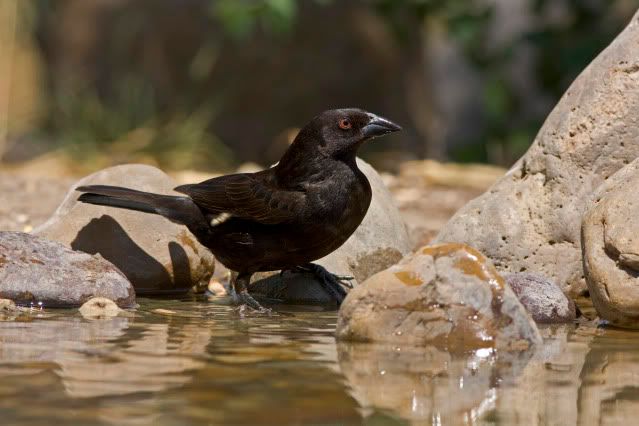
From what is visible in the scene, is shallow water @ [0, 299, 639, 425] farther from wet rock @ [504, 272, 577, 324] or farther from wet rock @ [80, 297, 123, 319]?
wet rock @ [504, 272, 577, 324]

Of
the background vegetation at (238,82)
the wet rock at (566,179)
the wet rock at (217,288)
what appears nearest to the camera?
the wet rock at (566,179)

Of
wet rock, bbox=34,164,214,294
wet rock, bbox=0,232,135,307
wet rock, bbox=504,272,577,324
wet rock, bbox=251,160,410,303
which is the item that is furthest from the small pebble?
wet rock, bbox=504,272,577,324

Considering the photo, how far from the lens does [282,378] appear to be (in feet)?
11.8

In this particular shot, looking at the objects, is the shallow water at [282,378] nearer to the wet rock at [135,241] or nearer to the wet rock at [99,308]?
the wet rock at [99,308]

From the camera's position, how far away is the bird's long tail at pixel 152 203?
235 inches

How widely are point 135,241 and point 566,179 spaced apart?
2.29 meters

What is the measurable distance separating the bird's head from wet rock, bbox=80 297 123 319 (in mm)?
1302

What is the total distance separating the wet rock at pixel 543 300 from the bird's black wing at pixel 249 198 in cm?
110

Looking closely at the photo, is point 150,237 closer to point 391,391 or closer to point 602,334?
point 602,334

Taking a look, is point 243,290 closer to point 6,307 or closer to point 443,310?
point 6,307

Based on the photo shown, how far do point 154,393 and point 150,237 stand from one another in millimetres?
2960

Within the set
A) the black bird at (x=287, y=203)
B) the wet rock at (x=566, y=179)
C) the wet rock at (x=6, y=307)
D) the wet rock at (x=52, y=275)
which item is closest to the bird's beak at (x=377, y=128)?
the black bird at (x=287, y=203)

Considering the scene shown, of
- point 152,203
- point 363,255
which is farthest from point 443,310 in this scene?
point 152,203

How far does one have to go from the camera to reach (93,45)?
13.8m
